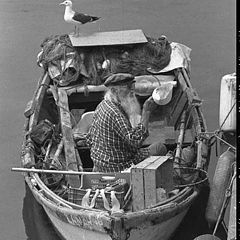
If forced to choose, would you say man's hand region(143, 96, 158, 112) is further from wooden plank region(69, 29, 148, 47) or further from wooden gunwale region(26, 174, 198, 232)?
wooden gunwale region(26, 174, 198, 232)

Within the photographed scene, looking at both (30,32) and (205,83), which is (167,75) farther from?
(30,32)

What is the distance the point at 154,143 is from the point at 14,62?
7.10 m

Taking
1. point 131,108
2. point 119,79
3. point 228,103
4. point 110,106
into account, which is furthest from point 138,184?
point 228,103

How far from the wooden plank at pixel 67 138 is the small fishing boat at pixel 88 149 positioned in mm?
12

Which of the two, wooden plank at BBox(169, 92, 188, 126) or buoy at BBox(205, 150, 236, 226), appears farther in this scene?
wooden plank at BBox(169, 92, 188, 126)

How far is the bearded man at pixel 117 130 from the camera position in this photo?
6.66 metres

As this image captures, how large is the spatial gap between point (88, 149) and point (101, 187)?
1698mm

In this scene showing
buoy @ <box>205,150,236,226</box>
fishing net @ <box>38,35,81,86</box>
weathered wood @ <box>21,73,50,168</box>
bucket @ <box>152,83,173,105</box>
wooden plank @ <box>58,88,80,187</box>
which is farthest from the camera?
fishing net @ <box>38,35,81,86</box>

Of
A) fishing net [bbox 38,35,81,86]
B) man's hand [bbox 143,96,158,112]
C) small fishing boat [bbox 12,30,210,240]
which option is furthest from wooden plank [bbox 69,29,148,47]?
man's hand [bbox 143,96,158,112]

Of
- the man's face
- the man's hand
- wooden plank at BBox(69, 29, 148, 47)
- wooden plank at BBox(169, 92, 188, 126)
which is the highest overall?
wooden plank at BBox(69, 29, 148, 47)

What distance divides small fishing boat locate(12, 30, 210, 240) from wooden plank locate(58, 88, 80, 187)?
0.01 meters

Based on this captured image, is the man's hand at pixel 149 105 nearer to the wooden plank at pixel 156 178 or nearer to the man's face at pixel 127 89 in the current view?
the man's face at pixel 127 89

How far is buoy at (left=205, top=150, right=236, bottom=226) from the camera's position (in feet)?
23.7

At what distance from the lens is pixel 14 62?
14453 mm
